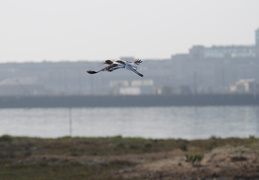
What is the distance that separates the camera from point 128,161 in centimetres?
4597

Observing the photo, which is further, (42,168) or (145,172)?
(42,168)

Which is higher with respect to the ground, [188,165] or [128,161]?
[128,161]

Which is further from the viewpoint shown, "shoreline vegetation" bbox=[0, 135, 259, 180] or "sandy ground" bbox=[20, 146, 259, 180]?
"shoreline vegetation" bbox=[0, 135, 259, 180]

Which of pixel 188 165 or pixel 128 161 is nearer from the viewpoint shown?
pixel 188 165

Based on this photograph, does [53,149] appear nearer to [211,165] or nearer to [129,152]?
[129,152]

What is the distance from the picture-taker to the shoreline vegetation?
38.0 meters

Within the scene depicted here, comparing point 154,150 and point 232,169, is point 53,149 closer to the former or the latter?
point 154,150

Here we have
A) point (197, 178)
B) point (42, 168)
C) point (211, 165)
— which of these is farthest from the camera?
point (42, 168)

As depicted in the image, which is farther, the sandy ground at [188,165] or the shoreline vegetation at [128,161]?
the shoreline vegetation at [128,161]

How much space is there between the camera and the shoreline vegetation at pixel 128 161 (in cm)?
3803

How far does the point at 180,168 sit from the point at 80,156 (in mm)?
12019

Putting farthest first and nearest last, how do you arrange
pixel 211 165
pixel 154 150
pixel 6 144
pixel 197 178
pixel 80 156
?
1. pixel 6 144
2. pixel 154 150
3. pixel 80 156
4. pixel 211 165
5. pixel 197 178

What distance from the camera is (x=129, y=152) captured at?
51.8 meters

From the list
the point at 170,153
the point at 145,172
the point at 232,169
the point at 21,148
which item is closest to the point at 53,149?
the point at 21,148
